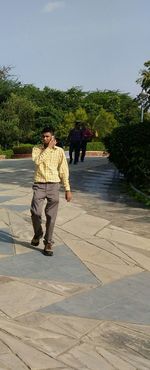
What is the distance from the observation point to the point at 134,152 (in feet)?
35.9

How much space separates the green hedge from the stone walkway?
76.3 inches

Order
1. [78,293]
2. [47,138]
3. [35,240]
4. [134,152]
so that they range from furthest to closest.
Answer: [134,152]
[35,240]
[47,138]
[78,293]

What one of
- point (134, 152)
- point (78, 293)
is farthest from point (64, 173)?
point (134, 152)

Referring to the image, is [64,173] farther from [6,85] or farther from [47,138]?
[6,85]

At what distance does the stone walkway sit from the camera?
12.0 feet

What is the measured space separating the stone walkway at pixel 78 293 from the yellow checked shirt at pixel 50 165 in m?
0.92

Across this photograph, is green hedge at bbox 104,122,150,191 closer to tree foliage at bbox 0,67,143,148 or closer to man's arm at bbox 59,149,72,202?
man's arm at bbox 59,149,72,202

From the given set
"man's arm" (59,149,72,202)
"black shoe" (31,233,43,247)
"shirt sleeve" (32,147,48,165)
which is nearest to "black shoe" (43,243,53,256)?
"black shoe" (31,233,43,247)

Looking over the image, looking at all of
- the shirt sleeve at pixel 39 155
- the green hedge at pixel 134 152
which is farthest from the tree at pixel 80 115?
the shirt sleeve at pixel 39 155

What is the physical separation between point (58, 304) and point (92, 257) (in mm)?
1582

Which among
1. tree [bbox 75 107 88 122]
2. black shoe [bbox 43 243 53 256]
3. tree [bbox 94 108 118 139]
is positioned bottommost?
black shoe [bbox 43 243 53 256]

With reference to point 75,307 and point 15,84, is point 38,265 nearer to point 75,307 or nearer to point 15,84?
point 75,307

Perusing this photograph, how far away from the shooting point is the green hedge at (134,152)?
35.1 feet

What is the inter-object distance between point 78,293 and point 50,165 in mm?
1782
